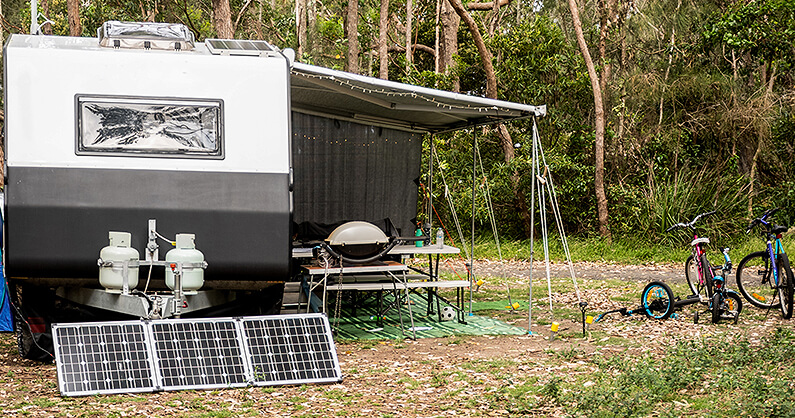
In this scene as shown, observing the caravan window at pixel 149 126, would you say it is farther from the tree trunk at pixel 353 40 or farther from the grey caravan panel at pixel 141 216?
the tree trunk at pixel 353 40

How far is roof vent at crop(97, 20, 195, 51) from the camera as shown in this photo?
19.5 feet

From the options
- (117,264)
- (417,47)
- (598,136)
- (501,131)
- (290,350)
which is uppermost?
(417,47)

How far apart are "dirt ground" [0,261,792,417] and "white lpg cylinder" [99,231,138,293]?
0.74 m

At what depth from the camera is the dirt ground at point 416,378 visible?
4.85 meters

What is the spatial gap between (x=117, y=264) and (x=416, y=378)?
2.11 meters

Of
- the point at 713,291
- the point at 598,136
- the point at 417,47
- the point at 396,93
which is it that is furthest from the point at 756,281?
the point at 417,47

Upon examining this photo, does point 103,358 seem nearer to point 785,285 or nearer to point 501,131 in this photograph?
point 785,285

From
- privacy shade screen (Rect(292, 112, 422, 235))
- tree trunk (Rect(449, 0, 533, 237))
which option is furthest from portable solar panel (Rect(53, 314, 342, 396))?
tree trunk (Rect(449, 0, 533, 237))

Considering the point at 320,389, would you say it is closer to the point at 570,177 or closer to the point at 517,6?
the point at 570,177

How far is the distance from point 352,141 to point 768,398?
5.63 metres

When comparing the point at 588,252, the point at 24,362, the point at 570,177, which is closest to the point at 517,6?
the point at 570,177

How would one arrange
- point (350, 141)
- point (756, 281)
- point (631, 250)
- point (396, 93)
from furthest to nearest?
point (631, 250)
point (756, 281)
point (350, 141)
point (396, 93)

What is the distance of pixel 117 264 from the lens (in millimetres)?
5441

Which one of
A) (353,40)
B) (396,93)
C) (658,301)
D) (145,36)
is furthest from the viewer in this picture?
(353,40)
